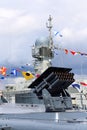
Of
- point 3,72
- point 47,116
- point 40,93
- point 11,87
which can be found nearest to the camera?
point 47,116

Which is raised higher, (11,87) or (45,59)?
(45,59)

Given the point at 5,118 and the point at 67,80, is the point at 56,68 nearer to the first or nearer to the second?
the point at 67,80

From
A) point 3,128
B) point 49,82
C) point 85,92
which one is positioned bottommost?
point 85,92

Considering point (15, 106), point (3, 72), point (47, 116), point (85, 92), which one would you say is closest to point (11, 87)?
point (85, 92)

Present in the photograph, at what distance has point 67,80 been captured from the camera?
25.6m

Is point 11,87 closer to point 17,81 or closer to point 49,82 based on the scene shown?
point 17,81

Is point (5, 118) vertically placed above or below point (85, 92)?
above

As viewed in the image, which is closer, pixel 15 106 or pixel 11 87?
pixel 15 106

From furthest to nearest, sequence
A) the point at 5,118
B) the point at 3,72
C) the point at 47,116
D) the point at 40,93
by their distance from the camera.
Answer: the point at 3,72 → the point at 40,93 → the point at 5,118 → the point at 47,116

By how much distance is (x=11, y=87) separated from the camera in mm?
75812

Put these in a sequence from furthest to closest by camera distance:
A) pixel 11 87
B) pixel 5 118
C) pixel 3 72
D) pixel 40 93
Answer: pixel 11 87
pixel 3 72
pixel 40 93
pixel 5 118

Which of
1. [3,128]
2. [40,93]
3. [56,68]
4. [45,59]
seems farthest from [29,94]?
[45,59]

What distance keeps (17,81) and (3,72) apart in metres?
33.1

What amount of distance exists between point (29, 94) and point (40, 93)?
92 centimetres
